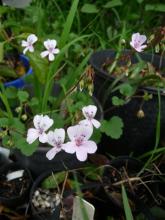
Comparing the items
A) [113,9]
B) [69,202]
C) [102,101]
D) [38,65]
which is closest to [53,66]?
[38,65]

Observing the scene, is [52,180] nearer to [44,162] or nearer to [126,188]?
[44,162]

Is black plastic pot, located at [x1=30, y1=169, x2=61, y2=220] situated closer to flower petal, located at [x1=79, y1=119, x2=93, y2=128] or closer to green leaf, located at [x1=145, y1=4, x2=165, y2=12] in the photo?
flower petal, located at [x1=79, y1=119, x2=93, y2=128]

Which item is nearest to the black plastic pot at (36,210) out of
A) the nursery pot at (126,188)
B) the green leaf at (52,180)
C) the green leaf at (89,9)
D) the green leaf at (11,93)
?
the green leaf at (52,180)

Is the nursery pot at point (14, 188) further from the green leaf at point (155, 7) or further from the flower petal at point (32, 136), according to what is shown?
the green leaf at point (155, 7)

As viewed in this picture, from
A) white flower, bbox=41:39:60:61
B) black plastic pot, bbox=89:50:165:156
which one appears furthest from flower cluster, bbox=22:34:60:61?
black plastic pot, bbox=89:50:165:156

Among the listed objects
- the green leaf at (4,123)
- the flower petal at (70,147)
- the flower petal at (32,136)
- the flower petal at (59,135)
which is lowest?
the green leaf at (4,123)
